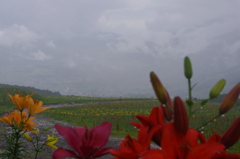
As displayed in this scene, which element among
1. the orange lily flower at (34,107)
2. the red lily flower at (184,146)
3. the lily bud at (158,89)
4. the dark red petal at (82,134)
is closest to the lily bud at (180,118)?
the red lily flower at (184,146)

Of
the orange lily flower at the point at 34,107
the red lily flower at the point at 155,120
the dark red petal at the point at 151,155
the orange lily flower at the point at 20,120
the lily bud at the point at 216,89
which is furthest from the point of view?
the orange lily flower at the point at 20,120

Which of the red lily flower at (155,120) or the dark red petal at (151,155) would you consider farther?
the red lily flower at (155,120)

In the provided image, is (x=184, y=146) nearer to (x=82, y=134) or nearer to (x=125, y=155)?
(x=125, y=155)

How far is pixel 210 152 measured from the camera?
24.6 inches

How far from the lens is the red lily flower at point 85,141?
2.50 ft

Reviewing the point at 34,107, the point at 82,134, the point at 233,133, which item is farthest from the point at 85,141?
the point at 34,107

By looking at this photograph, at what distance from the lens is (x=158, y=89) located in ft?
2.72

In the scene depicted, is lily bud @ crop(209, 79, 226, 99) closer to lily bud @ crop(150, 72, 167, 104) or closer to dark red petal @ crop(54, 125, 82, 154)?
lily bud @ crop(150, 72, 167, 104)

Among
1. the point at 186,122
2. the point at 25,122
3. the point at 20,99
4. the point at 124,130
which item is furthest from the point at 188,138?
the point at 124,130

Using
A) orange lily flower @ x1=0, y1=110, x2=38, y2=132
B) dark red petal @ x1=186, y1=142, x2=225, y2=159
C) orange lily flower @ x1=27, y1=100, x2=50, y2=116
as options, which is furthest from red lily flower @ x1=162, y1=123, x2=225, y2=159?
orange lily flower @ x1=0, y1=110, x2=38, y2=132

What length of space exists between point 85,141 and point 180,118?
0.29 m

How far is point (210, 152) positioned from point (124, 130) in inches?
407

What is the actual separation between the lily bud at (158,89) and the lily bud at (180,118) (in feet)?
0.40

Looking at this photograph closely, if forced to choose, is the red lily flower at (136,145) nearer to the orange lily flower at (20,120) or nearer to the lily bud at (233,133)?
the lily bud at (233,133)
